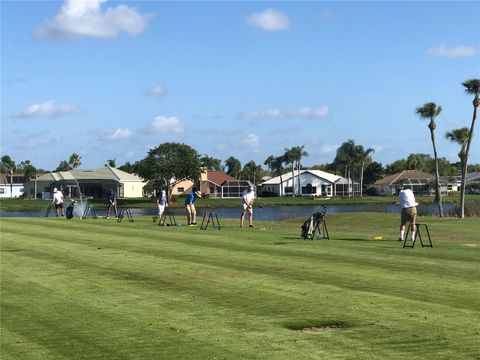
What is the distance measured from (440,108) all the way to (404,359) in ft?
180

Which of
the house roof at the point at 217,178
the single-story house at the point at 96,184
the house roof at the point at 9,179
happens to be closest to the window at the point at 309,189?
the house roof at the point at 217,178

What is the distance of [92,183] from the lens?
420 feet

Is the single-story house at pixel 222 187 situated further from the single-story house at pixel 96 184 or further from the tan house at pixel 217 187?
the single-story house at pixel 96 184

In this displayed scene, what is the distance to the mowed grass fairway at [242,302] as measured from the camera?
851 centimetres

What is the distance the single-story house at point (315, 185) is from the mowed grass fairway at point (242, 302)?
13057 centimetres

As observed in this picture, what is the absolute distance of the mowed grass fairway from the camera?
851 centimetres

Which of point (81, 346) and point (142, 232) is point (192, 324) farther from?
point (142, 232)

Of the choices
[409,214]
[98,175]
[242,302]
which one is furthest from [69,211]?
[98,175]

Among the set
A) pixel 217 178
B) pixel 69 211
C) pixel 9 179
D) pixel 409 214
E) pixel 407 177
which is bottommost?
pixel 409 214

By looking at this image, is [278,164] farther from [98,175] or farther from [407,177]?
[98,175]

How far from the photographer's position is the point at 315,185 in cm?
15238

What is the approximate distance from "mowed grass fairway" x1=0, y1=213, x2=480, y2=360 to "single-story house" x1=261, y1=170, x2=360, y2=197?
13057 centimetres

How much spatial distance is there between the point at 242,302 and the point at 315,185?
142 m

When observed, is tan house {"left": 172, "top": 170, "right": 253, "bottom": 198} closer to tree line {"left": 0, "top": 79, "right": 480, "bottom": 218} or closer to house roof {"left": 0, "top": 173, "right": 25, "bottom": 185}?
tree line {"left": 0, "top": 79, "right": 480, "bottom": 218}
